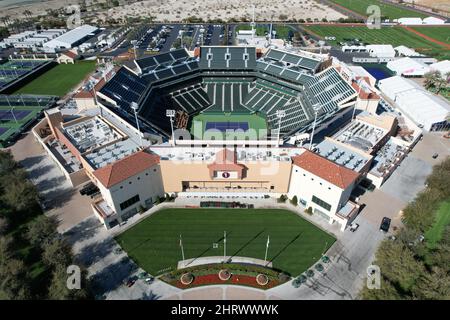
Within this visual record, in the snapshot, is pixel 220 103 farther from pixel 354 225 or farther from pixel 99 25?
pixel 99 25

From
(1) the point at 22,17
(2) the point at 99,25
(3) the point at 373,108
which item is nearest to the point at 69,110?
(3) the point at 373,108

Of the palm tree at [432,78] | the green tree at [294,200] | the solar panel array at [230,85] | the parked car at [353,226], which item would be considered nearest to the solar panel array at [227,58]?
the solar panel array at [230,85]

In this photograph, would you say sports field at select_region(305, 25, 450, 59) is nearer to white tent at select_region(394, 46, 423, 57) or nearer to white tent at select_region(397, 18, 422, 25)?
white tent at select_region(394, 46, 423, 57)

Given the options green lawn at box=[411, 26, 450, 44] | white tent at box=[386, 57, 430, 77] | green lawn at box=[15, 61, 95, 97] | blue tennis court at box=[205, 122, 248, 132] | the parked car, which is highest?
green lawn at box=[411, 26, 450, 44]

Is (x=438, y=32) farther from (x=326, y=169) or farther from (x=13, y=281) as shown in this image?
(x=13, y=281)

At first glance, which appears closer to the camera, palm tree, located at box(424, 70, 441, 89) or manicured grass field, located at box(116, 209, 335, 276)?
manicured grass field, located at box(116, 209, 335, 276)

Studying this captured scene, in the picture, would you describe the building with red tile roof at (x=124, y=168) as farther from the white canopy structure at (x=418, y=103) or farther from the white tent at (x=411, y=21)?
the white tent at (x=411, y=21)

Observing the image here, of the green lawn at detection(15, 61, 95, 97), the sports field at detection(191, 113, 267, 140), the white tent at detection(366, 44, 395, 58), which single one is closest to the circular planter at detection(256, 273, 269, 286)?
the sports field at detection(191, 113, 267, 140)
